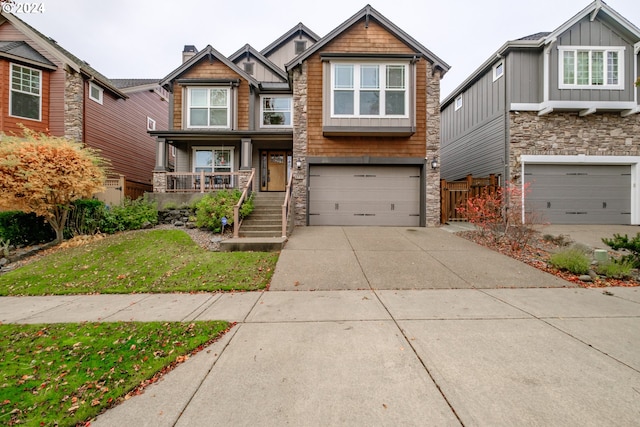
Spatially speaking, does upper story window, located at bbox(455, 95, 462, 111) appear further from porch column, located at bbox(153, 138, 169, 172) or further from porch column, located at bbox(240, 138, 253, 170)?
porch column, located at bbox(153, 138, 169, 172)

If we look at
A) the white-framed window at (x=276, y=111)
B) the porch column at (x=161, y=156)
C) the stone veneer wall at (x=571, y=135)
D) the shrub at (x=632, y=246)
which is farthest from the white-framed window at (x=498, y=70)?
the porch column at (x=161, y=156)

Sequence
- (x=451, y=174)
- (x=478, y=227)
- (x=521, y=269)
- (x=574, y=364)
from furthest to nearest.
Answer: (x=451, y=174) → (x=478, y=227) → (x=521, y=269) → (x=574, y=364)

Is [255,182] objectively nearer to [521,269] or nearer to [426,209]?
[426,209]

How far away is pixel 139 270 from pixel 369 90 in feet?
30.0

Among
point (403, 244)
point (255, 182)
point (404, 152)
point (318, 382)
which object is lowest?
point (318, 382)

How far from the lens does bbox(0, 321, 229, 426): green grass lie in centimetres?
191

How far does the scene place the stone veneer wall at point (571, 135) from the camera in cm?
1018

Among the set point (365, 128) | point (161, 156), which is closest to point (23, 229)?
point (161, 156)

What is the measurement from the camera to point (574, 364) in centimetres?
242

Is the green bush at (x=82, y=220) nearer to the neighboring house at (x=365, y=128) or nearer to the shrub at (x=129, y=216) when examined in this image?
the shrub at (x=129, y=216)

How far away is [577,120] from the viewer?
10.2m

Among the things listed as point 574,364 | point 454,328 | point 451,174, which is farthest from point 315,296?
point 451,174

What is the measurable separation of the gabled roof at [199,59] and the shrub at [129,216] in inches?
248

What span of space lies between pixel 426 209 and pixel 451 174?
6839mm
